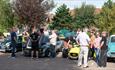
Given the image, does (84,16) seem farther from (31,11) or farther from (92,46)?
(92,46)

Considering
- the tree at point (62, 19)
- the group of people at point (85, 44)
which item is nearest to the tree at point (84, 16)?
the tree at point (62, 19)

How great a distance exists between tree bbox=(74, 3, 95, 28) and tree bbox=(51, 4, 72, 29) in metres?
2.15

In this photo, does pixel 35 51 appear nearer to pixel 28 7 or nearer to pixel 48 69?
pixel 48 69

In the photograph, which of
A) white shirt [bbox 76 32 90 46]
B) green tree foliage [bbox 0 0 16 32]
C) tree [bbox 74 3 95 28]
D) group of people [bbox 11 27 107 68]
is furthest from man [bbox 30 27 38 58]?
tree [bbox 74 3 95 28]

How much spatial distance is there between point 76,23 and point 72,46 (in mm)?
46530

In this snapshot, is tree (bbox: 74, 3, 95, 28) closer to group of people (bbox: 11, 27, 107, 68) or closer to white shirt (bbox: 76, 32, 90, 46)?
group of people (bbox: 11, 27, 107, 68)

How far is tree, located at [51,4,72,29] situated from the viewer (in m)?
62.8

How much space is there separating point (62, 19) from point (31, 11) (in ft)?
63.7

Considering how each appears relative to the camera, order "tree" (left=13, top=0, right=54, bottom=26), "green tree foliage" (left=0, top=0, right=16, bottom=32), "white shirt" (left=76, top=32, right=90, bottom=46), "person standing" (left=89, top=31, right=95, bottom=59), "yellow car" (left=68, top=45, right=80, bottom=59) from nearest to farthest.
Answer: "white shirt" (left=76, top=32, right=90, bottom=46)
"person standing" (left=89, top=31, right=95, bottom=59)
"yellow car" (left=68, top=45, right=80, bottom=59)
"tree" (left=13, top=0, right=54, bottom=26)
"green tree foliage" (left=0, top=0, right=16, bottom=32)

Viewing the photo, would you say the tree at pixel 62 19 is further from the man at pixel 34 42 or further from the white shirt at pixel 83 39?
the white shirt at pixel 83 39

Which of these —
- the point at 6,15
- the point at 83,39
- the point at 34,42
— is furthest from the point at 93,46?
the point at 6,15

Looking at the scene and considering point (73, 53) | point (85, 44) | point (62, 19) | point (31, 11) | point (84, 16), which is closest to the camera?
point (85, 44)

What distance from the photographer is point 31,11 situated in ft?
143

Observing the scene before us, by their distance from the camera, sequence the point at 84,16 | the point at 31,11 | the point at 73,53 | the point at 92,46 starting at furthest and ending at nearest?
the point at 84,16 → the point at 31,11 → the point at 73,53 → the point at 92,46
